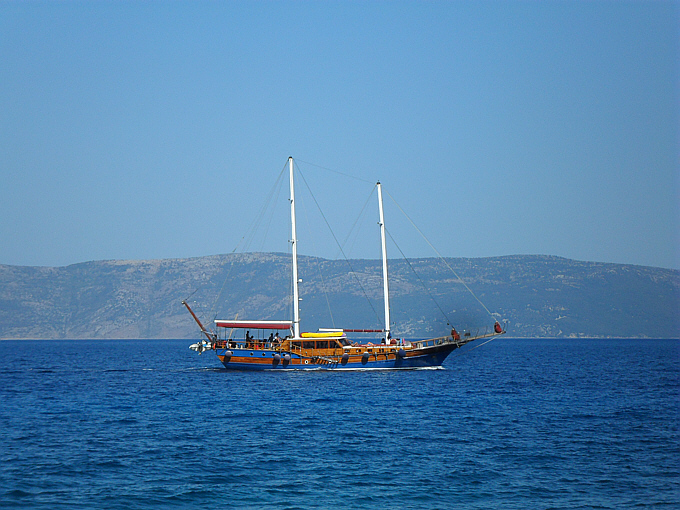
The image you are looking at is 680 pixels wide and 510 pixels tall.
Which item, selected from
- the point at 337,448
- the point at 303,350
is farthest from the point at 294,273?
the point at 337,448

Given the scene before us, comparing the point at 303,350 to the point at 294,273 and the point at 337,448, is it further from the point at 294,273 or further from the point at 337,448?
the point at 337,448

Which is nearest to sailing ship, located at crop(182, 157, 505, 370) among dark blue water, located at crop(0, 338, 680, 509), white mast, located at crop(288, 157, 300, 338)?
white mast, located at crop(288, 157, 300, 338)

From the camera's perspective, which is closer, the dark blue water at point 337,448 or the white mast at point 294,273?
the dark blue water at point 337,448

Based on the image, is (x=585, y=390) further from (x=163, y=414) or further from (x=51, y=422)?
(x=51, y=422)

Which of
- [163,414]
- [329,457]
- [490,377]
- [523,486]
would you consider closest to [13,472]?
[329,457]

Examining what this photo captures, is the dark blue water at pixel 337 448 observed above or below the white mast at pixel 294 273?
below

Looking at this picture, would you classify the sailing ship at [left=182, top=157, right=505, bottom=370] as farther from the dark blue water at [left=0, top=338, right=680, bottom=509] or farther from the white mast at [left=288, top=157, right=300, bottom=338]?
the dark blue water at [left=0, top=338, right=680, bottom=509]

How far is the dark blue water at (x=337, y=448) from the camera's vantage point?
27734 millimetres

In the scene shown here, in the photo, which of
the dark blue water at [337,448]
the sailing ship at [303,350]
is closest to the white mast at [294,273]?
the sailing ship at [303,350]

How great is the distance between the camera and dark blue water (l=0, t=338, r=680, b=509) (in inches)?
1092

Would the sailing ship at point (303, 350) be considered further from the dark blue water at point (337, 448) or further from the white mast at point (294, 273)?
the dark blue water at point (337, 448)

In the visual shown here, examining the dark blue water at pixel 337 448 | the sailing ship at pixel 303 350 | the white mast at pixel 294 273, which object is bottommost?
the dark blue water at pixel 337 448

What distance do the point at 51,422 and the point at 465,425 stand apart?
82.6 ft

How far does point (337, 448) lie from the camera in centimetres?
3656
